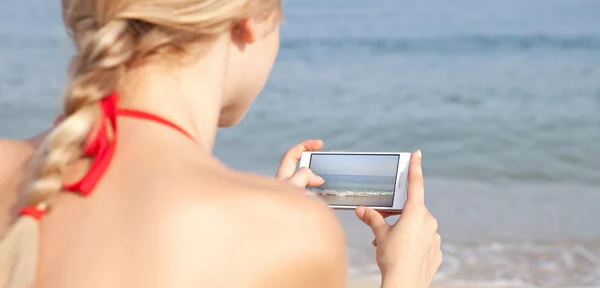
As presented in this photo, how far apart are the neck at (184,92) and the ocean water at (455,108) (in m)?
0.17

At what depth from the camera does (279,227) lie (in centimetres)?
122

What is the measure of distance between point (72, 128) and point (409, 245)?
777 millimetres

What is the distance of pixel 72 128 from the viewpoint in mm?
1194

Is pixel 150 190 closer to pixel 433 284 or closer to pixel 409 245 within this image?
pixel 409 245

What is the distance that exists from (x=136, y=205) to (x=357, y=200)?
2.92ft

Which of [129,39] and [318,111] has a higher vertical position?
[318,111]

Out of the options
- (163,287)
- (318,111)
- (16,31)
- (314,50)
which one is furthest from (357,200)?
(16,31)

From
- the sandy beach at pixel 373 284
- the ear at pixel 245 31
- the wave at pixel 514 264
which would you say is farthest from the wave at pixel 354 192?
the wave at pixel 514 264

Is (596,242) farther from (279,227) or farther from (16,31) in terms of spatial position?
(16,31)

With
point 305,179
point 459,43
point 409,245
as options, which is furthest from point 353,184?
point 459,43

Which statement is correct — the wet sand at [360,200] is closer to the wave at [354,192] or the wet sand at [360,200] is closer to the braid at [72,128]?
the wave at [354,192]

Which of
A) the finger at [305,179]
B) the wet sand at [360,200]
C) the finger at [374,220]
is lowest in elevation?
the finger at [374,220]

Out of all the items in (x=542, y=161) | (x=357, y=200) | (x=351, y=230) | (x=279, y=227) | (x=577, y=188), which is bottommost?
(x=279, y=227)

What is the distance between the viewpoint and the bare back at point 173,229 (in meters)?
1.15
